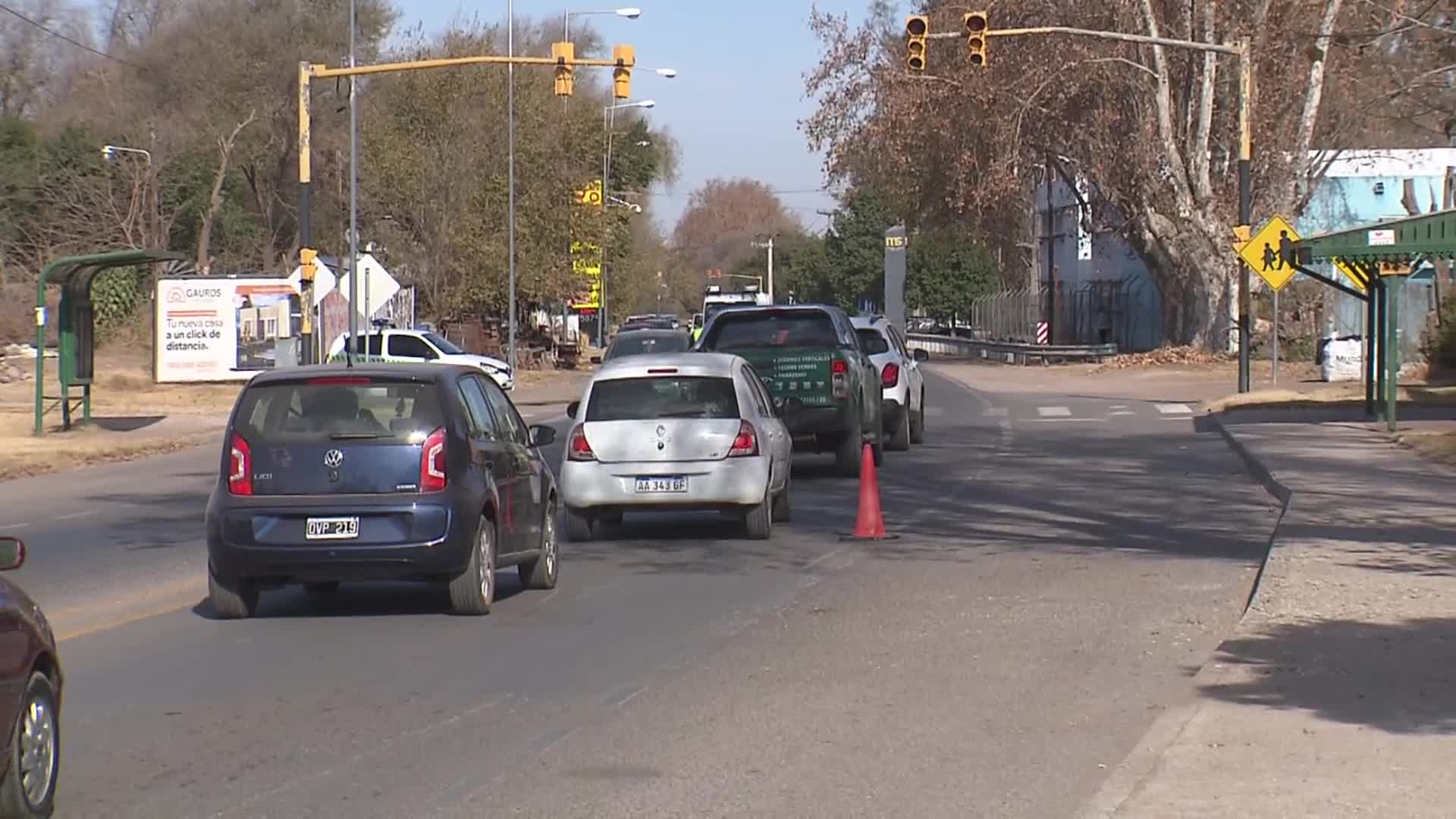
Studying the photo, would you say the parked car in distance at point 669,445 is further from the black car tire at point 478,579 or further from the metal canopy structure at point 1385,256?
the metal canopy structure at point 1385,256

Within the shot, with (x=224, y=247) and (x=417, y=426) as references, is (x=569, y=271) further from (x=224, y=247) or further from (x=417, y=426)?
(x=417, y=426)

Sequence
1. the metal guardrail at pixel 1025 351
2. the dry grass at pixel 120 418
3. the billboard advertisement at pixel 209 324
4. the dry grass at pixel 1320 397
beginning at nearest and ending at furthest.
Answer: the dry grass at pixel 120 418 → the dry grass at pixel 1320 397 → the billboard advertisement at pixel 209 324 → the metal guardrail at pixel 1025 351

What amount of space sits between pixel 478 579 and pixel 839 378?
32.9ft

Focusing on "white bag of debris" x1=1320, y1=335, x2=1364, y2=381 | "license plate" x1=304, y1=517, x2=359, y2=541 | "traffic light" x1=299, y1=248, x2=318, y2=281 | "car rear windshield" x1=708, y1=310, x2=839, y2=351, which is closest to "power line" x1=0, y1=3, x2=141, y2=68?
"traffic light" x1=299, y1=248, x2=318, y2=281

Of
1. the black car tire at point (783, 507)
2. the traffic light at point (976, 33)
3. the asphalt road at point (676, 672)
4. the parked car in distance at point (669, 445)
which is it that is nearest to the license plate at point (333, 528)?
the asphalt road at point (676, 672)

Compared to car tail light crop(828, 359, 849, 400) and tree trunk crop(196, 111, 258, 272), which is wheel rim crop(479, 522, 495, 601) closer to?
car tail light crop(828, 359, 849, 400)

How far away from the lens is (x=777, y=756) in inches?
329

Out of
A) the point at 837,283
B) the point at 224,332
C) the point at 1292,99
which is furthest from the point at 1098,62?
the point at 837,283

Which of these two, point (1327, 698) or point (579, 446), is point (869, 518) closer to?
point (579, 446)

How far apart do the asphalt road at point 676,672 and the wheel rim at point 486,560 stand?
0.25 meters

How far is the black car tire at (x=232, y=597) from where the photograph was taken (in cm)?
1232

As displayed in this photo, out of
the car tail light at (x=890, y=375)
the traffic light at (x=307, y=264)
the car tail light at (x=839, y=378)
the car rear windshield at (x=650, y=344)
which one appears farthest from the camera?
the car rear windshield at (x=650, y=344)

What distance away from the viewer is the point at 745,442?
16453 mm

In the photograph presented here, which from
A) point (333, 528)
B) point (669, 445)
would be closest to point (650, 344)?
point (669, 445)
